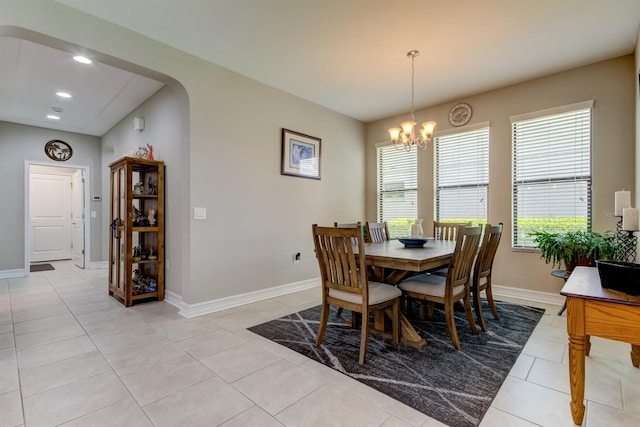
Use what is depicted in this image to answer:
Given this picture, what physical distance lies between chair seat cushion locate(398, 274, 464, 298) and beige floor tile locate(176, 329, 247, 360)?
4.70ft

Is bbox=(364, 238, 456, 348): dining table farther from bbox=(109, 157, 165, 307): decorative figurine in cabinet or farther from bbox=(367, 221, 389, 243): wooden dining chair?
bbox=(109, 157, 165, 307): decorative figurine in cabinet

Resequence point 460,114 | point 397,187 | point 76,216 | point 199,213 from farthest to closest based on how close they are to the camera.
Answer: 1. point 76,216
2. point 397,187
3. point 460,114
4. point 199,213

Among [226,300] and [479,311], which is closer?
[479,311]

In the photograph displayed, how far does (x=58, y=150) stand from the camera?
18.4 ft

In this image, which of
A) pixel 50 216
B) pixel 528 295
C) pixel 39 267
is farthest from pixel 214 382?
pixel 50 216

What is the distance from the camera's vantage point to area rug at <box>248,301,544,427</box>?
5.54ft

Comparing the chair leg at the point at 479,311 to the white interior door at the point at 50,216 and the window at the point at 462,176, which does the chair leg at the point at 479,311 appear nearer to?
the window at the point at 462,176

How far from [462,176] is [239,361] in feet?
12.2

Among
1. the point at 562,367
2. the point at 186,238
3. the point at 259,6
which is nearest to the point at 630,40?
the point at 562,367

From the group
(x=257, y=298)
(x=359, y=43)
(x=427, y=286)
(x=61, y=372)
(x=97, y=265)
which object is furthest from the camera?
(x=97, y=265)

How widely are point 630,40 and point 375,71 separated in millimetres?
2381

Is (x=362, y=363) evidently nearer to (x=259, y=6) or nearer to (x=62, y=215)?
(x=259, y=6)

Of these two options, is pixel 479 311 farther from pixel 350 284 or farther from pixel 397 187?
pixel 397 187

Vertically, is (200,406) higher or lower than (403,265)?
lower
